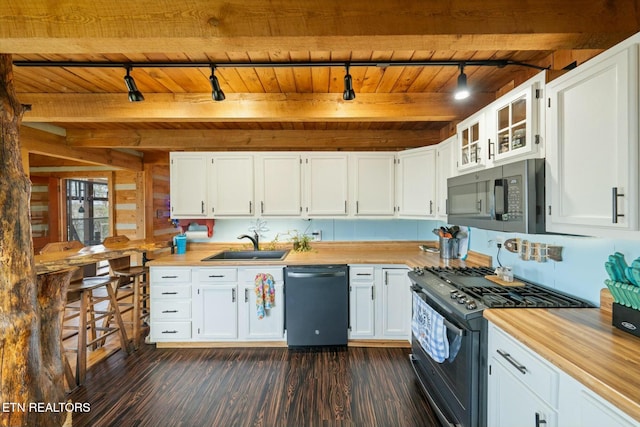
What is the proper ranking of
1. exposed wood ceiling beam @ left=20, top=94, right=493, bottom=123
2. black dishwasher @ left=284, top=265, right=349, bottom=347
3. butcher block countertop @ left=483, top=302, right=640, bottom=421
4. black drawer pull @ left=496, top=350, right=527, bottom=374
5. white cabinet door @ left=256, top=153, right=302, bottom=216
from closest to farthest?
butcher block countertop @ left=483, top=302, right=640, bottom=421 < black drawer pull @ left=496, top=350, right=527, bottom=374 < exposed wood ceiling beam @ left=20, top=94, right=493, bottom=123 < black dishwasher @ left=284, top=265, right=349, bottom=347 < white cabinet door @ left=256, top=153, right=302, bottom=216

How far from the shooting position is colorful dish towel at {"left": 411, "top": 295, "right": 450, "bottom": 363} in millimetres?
1662

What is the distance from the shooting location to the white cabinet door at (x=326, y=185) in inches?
125

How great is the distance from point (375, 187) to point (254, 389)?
238 cm

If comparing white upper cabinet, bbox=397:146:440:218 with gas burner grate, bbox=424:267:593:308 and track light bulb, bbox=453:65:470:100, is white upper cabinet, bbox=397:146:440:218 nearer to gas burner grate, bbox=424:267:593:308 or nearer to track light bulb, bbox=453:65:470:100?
gas burner grate, bbox=424:267:593:308

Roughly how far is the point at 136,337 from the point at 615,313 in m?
3.77

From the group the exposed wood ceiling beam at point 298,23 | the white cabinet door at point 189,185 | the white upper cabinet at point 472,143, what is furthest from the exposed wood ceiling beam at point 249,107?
the exposed wood ceiling beam at point 298,23

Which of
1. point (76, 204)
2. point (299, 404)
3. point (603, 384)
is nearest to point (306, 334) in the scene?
point (299, 404)

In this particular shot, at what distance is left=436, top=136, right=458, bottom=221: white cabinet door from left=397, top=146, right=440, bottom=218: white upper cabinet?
4 cm

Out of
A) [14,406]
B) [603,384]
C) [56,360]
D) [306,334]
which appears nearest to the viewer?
[603,384]

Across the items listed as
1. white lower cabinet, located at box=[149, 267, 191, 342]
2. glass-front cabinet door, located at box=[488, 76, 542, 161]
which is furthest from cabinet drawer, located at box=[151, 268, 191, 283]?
glass-front cabinet door, located at box=[488, 76, 542, 161]

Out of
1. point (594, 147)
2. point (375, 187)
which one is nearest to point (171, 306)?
point (375, 187)

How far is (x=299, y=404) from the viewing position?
202 centimetres

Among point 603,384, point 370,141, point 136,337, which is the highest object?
point 370,141

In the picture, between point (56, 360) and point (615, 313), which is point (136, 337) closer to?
point (56, 360)
